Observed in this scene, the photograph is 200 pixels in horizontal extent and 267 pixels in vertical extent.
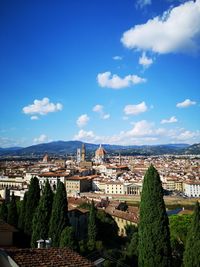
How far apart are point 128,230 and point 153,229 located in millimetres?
16407

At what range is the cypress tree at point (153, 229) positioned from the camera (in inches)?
563

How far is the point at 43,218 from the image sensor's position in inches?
766

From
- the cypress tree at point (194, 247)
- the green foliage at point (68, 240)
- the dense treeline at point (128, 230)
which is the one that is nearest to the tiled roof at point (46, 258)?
the green foliage at point (68, 240)

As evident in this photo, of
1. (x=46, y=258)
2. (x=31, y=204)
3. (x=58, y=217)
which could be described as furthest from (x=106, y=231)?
(x=46, y=258)

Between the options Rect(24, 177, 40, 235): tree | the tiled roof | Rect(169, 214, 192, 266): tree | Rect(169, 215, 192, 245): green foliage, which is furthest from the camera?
Rect(169, 215, 192, 245): green foliage

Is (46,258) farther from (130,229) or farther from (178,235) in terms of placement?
(130,229)

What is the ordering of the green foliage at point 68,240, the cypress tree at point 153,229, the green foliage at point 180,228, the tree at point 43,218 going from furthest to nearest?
1. the green foliage at point 180,228
2. the tree at point 43,218
3. the green foliage at point 68,240
4. the cypress tree at point 153,229

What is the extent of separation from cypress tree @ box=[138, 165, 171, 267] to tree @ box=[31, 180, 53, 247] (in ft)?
21.4

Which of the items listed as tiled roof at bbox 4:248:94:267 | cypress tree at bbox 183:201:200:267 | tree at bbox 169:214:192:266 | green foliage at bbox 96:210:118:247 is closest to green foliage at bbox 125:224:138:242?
green foliage at bbox 96:210:118:247

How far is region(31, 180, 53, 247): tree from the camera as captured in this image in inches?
730

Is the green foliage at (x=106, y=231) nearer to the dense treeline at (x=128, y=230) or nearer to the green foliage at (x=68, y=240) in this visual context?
the dense treeline at (x=128, y=230)

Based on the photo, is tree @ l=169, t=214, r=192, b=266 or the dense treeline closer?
the dense treeline

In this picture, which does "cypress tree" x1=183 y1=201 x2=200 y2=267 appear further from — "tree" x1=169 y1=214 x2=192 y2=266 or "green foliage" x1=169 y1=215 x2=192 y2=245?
"green foliage" x1=169 y1=215 x2=192 y2=245

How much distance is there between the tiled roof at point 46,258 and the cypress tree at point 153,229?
6.86 m
